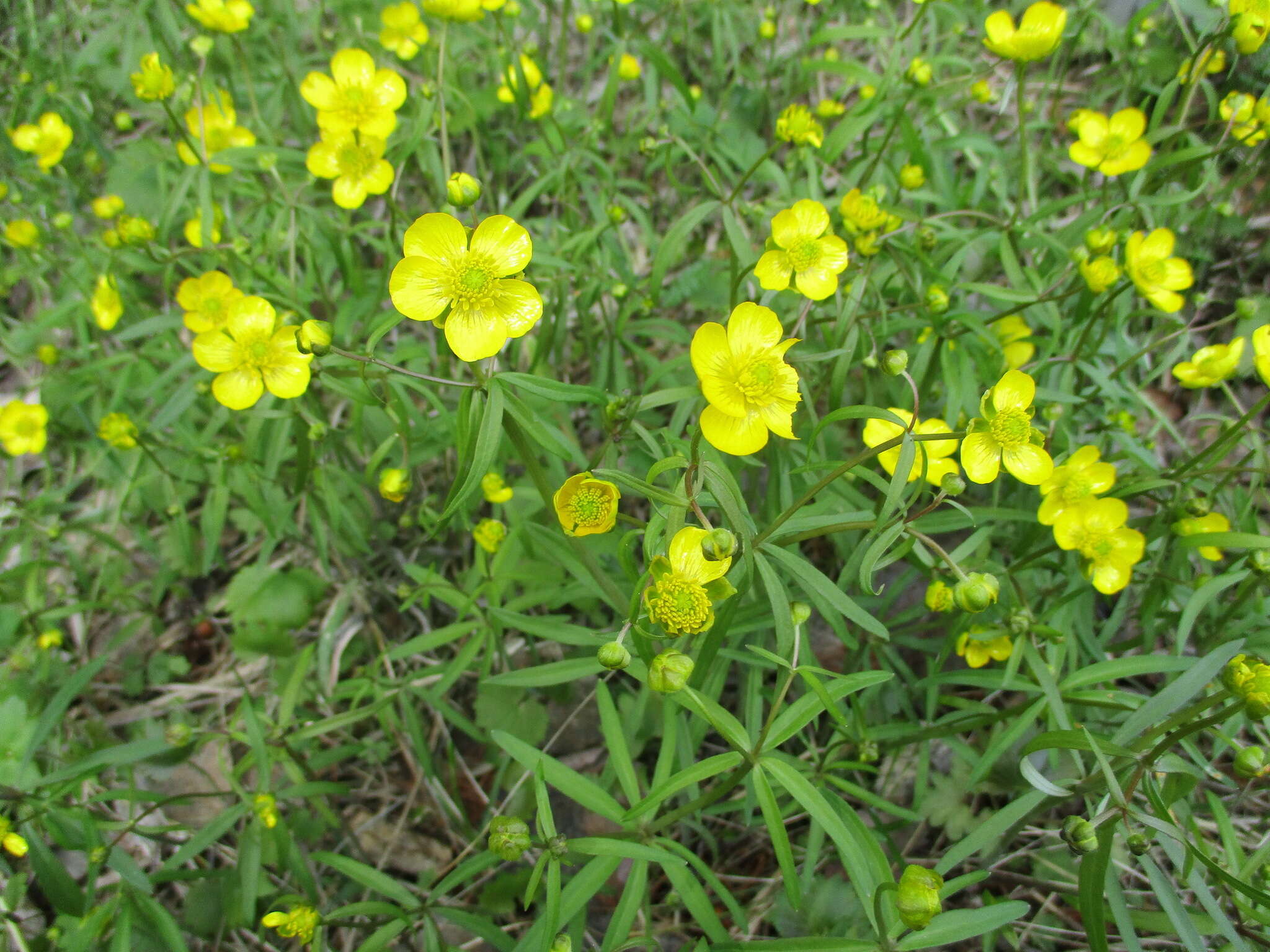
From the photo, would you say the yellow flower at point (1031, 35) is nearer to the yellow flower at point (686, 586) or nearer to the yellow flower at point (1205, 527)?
the yellow flower at point (1205, 527)

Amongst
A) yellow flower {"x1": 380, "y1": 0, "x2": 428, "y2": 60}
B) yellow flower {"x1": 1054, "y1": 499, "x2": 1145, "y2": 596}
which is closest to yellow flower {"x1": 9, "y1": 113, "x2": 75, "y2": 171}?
yellow flower {"x1": 380, "y1": 0, "x2": 428, "y2": 60}

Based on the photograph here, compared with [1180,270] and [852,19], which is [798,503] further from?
[852,19]

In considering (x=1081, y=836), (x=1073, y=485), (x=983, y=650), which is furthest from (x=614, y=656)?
(x=1073, y=485)

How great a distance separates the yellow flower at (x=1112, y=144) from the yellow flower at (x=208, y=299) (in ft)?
8.99

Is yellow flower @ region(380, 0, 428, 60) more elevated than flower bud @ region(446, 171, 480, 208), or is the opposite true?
yellow flower @ region(380, 0, 428, 60)

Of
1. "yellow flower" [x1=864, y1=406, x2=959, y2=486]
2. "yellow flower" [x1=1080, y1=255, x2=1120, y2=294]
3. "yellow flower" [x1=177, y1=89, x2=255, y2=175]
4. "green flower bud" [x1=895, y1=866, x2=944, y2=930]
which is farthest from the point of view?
"yellow flower" [x1=177, y1=89, x2=255, y2=175]

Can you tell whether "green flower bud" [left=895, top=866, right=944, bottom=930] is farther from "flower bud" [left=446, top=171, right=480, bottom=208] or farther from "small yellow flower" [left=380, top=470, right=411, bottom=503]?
"flower bud" [left=446, top=171, right=480, bottom=208]

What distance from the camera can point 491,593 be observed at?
83.0 inches

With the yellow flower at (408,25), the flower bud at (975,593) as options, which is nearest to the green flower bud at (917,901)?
the flower bud at (975,593)

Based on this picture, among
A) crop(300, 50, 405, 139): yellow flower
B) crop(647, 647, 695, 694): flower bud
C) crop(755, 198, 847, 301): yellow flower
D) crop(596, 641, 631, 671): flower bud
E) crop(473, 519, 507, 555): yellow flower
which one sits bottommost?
crop(473, 519, 507, 555): yellow flower

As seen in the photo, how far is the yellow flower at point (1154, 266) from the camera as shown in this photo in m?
2.08

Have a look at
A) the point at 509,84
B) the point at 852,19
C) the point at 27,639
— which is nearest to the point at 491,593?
the point at 509,84

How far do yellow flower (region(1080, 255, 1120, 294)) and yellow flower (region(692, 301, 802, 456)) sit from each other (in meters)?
0.97

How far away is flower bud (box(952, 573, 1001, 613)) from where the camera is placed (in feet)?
4.79
